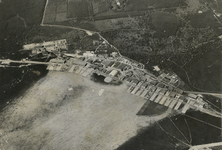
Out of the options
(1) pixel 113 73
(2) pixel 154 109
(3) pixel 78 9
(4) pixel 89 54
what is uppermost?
(3) pixel 78 9

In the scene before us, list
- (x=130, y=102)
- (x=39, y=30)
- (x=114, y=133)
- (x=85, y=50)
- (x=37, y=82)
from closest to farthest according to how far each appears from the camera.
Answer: (x=114, y=133)
(x=130, y=102)
(x=37, y=82)
(x=85, y=50)
(x=39, y=30)

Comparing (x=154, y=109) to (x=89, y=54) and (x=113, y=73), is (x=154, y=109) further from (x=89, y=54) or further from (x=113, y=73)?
(x=89, y=54)

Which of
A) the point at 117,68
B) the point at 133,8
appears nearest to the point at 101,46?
the point at 117,68

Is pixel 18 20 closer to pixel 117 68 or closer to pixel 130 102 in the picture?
pixel 117 68

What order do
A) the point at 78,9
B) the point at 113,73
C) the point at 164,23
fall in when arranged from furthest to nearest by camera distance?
the point at 78,9, the point at 164,23, the point at 113,73

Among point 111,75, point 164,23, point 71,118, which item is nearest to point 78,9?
point 164,23

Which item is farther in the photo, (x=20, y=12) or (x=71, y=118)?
(x=20, y=12)

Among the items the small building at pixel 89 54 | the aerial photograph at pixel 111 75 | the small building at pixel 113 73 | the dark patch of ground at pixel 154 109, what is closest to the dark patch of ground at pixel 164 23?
the aerial photograph at pixel 111 75
